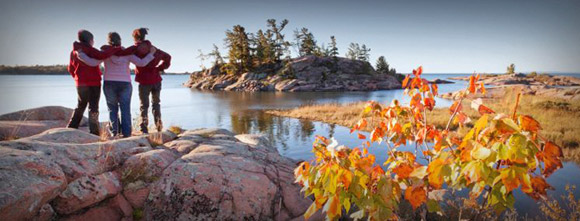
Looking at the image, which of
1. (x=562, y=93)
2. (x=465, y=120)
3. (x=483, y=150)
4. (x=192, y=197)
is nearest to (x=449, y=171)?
(x=483, y=150)

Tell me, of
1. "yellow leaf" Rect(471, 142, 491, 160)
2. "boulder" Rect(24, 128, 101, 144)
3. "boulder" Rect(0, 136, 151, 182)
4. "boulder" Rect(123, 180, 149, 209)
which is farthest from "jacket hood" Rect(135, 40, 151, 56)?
"yellow leaf" Rect(471, 142, 491, 160)

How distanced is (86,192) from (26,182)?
68cm

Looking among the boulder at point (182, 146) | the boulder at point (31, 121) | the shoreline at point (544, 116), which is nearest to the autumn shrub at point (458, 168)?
the boulder at point (182, 146)

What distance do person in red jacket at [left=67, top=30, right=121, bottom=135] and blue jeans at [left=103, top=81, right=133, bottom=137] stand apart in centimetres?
29

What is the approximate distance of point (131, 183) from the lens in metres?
4.13

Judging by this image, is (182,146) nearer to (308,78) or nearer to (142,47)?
(142,47)

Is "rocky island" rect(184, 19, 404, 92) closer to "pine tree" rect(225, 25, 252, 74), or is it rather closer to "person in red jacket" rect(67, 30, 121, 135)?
"pine tree" rect(225, 25, 252, 74)

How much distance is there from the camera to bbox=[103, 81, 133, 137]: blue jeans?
6176mm

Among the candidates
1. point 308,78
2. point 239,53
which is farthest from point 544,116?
point 239,53

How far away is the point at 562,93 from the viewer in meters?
25.4

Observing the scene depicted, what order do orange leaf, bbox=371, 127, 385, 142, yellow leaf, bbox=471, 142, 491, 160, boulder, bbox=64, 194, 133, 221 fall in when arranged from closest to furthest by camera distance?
yellow leaf, bbox=471, 142, 491, 160 < orange leaf, bbox=371, 127, 385, 142 < boulder, bbox=64, 194, 133, 221

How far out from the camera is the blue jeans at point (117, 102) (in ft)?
20.3

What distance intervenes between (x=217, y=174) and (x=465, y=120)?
3.58 meters

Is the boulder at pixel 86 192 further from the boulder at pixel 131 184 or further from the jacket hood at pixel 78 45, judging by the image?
the jacket hood at pixel 78 45
